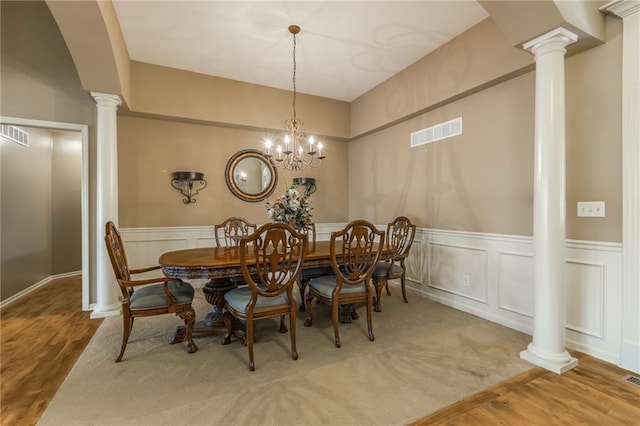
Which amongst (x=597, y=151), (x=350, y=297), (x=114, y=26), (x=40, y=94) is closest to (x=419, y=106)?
(x=597, y=151)

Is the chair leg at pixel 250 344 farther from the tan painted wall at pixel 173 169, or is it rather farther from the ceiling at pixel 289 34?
the ceiling at pixel 289 34

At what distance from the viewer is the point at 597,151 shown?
2328mm

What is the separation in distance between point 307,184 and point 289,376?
3374mm

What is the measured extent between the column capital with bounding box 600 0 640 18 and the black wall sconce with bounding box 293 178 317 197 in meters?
3.71

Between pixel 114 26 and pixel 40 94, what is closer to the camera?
pixel 114 26

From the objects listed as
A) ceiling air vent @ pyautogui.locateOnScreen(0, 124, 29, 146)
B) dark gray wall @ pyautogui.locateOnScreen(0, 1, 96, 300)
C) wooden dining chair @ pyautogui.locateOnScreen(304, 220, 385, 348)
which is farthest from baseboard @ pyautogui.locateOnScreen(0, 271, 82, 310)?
wooden dining chair @ pyautogui.locateOnScreen(304, 220, 385, 348)

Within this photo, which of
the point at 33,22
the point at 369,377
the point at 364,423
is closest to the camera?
the point at 364,423

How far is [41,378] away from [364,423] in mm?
2227

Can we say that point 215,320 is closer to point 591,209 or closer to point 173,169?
point 173,169

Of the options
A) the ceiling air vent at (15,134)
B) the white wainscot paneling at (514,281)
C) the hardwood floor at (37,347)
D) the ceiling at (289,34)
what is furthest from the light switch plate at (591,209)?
the ceiling air vent at (15,134)

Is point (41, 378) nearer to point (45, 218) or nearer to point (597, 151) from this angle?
point (45, 218)

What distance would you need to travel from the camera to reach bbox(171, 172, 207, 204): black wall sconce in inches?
160

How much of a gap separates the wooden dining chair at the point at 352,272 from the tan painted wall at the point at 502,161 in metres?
1.41

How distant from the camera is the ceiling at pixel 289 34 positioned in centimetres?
278
